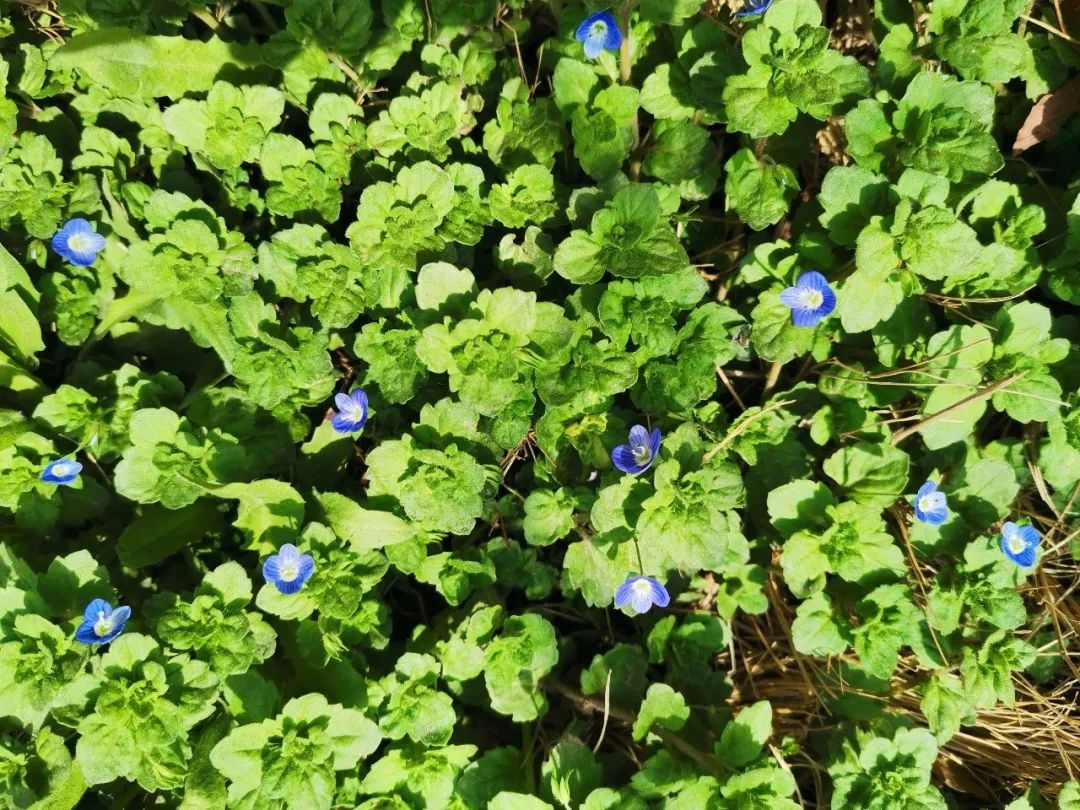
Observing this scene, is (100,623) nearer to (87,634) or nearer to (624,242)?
(87,634)

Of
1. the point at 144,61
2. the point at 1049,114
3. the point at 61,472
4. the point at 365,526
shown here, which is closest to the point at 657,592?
the point at 365,526

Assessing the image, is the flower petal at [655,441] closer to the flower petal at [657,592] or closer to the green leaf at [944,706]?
the flower petal at [657,592]

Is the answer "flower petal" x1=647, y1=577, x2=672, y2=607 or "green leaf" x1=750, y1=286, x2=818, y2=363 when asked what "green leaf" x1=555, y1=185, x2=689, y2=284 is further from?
"flower petal" x1=647, y1=577, x2=672, y2=607

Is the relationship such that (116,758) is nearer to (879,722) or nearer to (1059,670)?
(879,722)

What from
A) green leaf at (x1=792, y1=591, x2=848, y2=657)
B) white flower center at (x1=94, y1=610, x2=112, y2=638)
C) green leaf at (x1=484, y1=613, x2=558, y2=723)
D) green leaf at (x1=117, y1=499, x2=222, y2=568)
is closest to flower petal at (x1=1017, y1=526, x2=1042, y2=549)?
green leaf at (x1=792, y1=591, x2=848, y2=657)

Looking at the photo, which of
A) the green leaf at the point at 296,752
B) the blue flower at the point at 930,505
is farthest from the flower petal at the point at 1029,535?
the green leaf at the point at 296,752

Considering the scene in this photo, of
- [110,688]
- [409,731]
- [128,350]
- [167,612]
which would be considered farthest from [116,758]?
[128,350]

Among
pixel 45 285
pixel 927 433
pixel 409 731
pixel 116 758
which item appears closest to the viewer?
pixel 116 758
